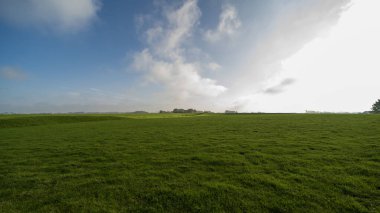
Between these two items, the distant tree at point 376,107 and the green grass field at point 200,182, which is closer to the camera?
the green grass field at point 200,182

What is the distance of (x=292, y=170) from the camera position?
313 inches

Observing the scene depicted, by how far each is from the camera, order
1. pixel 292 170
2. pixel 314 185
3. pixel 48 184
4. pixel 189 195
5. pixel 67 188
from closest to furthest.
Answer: pixel 189 195 < pixel 314 185 < pixel 67 188 < pixel 48 184 < pixel 292 170

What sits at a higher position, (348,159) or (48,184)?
(348,159)

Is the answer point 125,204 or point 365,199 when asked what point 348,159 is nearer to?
point 365,199

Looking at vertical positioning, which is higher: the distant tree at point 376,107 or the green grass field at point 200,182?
the distant tree at point 376,107

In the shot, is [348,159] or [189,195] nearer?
[189,195]

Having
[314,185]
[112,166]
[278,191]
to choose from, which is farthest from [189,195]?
[112,166]

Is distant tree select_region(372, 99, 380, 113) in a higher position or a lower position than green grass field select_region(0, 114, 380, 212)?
higher

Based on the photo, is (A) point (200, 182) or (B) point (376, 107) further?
(B) point (376, 107)

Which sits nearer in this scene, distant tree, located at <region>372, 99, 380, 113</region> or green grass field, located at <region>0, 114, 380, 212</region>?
green grass field, located at <region>0, 114, 380, 212</region>

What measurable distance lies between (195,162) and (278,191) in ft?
14.9

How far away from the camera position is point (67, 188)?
6914 mm

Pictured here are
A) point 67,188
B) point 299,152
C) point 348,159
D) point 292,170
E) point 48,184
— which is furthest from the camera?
point 299,152

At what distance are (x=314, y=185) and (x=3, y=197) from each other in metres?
12.2
